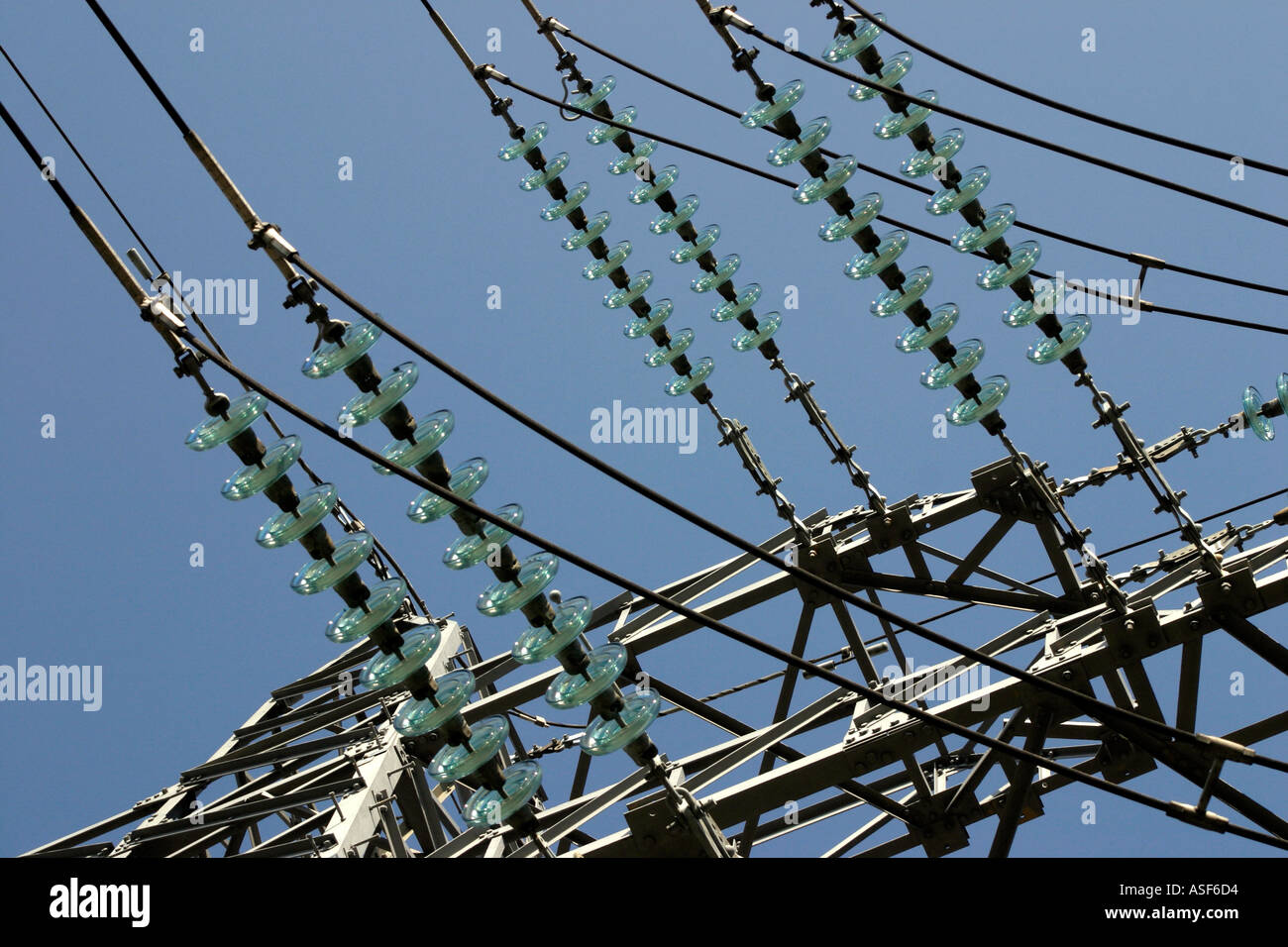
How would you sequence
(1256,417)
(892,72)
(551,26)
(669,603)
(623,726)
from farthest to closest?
(551,26), (892,72), (1256,417), (623,726), (669,603)

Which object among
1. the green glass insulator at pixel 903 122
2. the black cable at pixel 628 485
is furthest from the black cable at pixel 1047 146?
the black cable at pixel 628 485

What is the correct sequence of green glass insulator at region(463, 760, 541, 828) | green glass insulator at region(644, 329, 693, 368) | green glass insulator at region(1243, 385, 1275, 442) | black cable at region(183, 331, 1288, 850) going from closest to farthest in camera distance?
black cable at region(183, 331, 1288, 850) < green glass insulator at region(463, 760, 541, 828) < green glass insulator at region(1243, 385, 1275, 442) < green glass insulator at region(644, 329, 693, 368)

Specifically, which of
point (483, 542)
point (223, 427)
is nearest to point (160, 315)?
point (223, 427)

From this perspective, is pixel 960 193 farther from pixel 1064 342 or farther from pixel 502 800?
pixel 502 800

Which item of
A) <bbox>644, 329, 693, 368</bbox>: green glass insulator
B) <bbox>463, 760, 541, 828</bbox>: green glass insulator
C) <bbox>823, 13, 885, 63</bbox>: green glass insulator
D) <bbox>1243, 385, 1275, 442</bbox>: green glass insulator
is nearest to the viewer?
<bbox>463, 760, 541, 828</bbox>: green glass insulator

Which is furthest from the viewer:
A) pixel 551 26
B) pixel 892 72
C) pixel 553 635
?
pixel 551 26

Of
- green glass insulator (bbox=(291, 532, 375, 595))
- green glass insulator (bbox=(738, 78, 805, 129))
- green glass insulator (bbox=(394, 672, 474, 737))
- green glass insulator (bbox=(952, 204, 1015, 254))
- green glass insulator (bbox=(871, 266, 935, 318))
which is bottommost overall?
green glass insulator (bbox=(394, 672, 474, 737))

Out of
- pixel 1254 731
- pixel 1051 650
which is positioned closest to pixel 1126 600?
pixel 1051 650

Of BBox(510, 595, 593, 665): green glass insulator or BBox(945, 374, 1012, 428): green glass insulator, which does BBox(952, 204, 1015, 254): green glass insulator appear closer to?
BBox(945, 374, 1012, 428): green glass insulator

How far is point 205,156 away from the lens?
6863mm

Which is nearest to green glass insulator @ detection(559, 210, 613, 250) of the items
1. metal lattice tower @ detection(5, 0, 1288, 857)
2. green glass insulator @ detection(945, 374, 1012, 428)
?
metal lattice tower @ detection(5, 0, 1288, 857)

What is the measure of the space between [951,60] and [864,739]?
566 cm

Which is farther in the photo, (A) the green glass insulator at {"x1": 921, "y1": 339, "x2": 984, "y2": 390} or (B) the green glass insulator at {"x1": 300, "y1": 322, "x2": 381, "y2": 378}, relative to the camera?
(A) the green glass insulator at {"x1": 921, "y1": 339, "x2": 984, "y2": 390}
